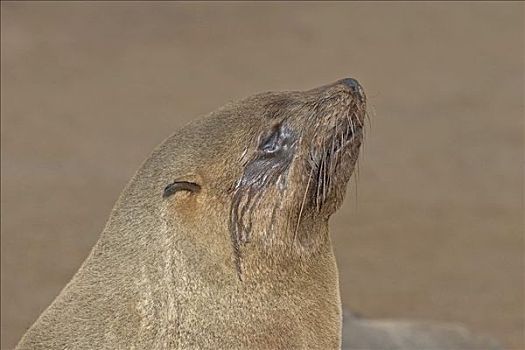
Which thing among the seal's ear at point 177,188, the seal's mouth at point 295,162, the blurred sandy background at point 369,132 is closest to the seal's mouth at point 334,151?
the seal's mouth at point 295,162

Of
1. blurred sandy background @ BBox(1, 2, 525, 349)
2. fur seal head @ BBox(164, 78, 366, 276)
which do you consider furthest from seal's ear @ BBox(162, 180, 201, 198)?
blurred sandy background @ BBox(1, 2, 525, 349)

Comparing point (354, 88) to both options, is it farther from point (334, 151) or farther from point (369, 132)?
point (369, 132)

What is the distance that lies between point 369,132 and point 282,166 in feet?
17.4

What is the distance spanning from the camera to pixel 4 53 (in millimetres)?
9602

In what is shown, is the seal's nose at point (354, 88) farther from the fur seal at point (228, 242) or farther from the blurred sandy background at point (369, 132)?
the blurred sandy background at point (369, 132)

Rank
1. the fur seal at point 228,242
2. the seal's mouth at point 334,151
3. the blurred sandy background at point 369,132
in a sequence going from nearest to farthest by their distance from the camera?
the fur seal at point 228,242 < the seal's mouth at point 334,151 < the blurred sandy background at point 369,132

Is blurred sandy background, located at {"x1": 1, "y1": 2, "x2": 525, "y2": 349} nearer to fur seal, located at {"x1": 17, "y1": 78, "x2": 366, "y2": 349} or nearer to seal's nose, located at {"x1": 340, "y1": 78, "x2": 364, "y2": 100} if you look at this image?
fur seal, located at {"x1": 17, "y1": 78, "x2": 366, "y2": 349}

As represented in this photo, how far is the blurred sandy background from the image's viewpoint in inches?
260

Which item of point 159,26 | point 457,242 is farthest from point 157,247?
point 159,26

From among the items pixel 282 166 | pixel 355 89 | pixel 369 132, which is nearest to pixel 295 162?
pixel 282 166

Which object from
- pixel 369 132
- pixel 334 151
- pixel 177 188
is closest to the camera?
pixel 177 188

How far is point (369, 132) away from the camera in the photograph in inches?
331

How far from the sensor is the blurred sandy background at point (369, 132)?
6605mm

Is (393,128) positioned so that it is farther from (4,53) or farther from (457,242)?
(4,53)
